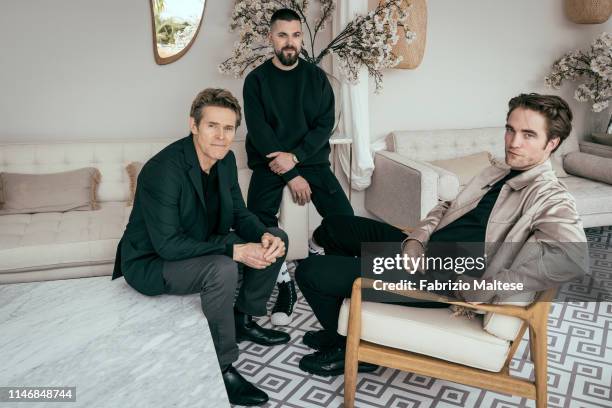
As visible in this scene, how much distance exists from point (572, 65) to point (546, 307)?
11.3 ft

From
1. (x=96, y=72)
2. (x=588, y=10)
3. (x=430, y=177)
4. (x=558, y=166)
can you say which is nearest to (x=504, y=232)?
(x=430, y=177)

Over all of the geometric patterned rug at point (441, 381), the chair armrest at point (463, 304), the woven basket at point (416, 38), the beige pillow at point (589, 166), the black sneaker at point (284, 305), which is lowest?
the geometric patterned rug at point (441, 381)

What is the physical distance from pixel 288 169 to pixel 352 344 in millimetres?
1360

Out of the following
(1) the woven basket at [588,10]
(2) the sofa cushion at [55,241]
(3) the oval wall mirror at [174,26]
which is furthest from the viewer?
(1) the woven basket at [588,10]

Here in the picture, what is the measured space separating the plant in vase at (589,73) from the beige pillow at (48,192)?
12.1ft

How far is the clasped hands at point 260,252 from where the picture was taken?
95.6 inches

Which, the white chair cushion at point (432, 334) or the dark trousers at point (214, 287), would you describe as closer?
the white chair cushion at point (432, 334)

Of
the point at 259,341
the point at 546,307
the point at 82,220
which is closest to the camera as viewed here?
the point at 546,307

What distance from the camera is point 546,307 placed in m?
1.94

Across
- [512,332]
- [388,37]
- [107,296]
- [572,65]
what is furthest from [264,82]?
[572,65]

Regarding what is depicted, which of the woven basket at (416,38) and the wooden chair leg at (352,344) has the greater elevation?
the woven basket at (416,38)

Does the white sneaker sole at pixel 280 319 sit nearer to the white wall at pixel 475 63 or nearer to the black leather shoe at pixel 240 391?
the black leather shoe at pixel 240 391

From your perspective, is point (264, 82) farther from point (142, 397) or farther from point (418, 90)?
point (142, 397)

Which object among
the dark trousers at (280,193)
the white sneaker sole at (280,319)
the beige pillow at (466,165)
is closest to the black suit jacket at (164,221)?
the white sneaker sole at (280,319)
